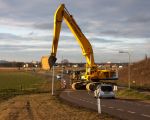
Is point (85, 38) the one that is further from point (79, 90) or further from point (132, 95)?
point (132, 95)

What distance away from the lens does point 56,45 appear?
55.6m

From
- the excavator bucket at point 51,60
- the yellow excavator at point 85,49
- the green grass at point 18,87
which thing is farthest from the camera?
the green grass at point 18,87

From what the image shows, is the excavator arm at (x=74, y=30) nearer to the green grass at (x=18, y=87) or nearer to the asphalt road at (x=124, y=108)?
the green grass at (x=18, y=87)

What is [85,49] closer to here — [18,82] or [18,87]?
[18,87]

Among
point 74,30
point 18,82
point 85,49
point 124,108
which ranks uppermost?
point 74,30

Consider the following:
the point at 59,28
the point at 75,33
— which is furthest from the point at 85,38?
the point at 59,28

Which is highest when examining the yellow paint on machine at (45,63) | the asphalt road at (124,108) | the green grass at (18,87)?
the yellow paint on machine at (45,63)

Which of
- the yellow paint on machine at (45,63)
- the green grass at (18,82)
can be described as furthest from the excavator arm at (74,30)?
the green grass at (18,82)

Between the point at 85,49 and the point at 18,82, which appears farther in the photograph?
the point at 18,82

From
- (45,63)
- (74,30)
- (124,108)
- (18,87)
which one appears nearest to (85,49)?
(74,30)

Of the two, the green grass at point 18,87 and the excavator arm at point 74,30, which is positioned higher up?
the excavator arm at point 74,30

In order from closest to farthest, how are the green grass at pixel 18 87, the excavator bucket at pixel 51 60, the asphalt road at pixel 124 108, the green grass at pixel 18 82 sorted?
the asphalt road at pixel 124 108
the excavator bucket at pixel 51 60
the green grass at pixel 18 87
the green grass at pixel 18 82

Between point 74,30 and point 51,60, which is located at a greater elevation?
point 74,30

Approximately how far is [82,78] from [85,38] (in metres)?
7.46
